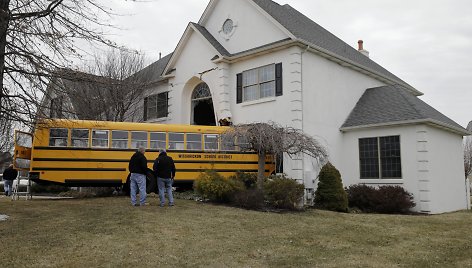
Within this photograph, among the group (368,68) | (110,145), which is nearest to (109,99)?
(110,145)

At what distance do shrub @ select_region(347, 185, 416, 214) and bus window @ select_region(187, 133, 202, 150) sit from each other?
6.55 m

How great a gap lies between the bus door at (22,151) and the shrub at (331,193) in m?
10.5

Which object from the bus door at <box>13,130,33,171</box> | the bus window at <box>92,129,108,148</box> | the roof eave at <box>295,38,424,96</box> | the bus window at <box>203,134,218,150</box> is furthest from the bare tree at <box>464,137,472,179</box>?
the bus door at <box>13,130,33,171</box>

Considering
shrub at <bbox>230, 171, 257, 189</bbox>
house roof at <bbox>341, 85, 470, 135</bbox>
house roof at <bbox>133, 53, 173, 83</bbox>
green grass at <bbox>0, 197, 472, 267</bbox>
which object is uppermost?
house roof at <bbox>133, 53, 173, 83</bbox>

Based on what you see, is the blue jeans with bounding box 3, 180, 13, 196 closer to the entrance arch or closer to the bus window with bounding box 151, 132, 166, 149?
the bus window with bounding box 151, 132, 166, 149

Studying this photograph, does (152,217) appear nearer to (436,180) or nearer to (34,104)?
(34,104)

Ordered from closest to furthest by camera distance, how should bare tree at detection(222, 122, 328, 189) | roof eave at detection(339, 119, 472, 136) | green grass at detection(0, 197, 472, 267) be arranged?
green grass at detection(0, 197, 472, 267), bare tree at detection(222, 122, 328, 189), roof eave at detection(339, 119, 472, 136)

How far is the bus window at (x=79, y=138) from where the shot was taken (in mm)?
15570

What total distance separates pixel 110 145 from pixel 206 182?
4.04m

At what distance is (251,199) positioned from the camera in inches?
548

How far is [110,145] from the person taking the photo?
15984 millimetres

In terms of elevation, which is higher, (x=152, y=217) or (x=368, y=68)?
(x=368, y=68)

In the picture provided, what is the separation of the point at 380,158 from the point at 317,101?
3.68 m

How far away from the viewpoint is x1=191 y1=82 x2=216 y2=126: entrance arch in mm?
23188
